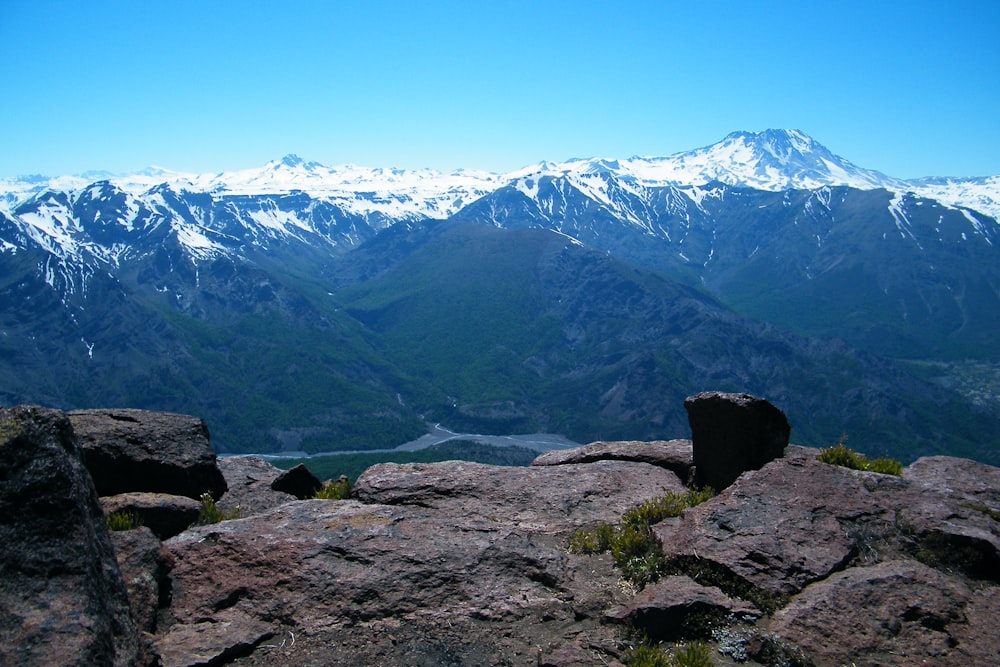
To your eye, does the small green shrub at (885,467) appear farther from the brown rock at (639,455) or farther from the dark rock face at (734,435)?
the brown rock at (639,455)

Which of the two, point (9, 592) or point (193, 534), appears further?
point (193, 534)

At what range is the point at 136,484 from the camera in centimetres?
1341

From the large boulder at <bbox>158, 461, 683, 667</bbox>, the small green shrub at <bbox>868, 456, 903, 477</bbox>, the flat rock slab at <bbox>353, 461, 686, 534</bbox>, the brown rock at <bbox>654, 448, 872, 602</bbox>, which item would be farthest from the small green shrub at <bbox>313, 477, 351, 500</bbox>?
the small green shrub at <bbox>868, 456, 903, 477</bbox>

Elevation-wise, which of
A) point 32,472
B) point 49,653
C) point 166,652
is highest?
point 32,472

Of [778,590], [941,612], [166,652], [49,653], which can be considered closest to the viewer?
[49,653]

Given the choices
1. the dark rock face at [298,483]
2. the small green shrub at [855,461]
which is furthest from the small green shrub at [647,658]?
the dark rock face at [298,483]

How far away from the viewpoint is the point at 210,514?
12.3 m

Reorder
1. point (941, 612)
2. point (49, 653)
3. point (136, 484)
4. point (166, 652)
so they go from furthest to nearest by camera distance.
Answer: point (136, 484) → point (941, 612) → point (166, 652) → point (49, 653)

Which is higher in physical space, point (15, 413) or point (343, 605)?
point (15, 413)

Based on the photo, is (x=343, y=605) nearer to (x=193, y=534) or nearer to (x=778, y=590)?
(x=193, y=534)

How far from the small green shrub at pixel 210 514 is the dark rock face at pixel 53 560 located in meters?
3.95

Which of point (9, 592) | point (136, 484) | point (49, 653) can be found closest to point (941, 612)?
point (49, 653)

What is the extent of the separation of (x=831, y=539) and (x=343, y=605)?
780cm

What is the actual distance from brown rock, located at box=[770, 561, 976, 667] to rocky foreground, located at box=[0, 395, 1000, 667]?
0.03 m
